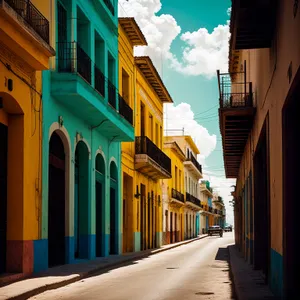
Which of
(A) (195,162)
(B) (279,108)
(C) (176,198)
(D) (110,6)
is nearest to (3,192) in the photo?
(B) (279,108)

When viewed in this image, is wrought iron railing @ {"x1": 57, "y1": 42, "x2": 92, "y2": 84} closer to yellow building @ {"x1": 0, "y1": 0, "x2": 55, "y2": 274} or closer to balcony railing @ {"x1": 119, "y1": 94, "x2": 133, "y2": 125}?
yellow building @ {"x1": 0, "y1": 0, "x2": 55, "y2": 274}

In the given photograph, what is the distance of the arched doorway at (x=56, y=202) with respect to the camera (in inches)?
651

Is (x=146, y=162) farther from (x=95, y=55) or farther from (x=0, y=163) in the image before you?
(x=0, y=163)

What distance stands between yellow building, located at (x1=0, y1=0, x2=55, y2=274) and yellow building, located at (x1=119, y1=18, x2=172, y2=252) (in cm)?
1134

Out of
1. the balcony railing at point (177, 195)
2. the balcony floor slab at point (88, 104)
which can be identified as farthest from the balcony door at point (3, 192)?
the balcony railing at point (177, 195)

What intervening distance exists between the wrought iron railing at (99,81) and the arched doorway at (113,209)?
5185 millimetres

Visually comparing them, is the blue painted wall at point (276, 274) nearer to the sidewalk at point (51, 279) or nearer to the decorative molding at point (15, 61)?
the sidewalk at point (51, 279)

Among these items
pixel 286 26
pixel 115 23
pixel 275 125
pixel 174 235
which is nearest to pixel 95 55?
pixel 115 23

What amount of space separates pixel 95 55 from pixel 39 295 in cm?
1199

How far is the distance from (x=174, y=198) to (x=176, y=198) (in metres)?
1.15

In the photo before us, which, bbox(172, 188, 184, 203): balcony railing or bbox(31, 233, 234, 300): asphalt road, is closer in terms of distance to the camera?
bbox(31, 233, 234, 300): asphalt road

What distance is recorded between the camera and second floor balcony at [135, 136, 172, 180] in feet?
93.9

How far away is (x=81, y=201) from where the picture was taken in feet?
64.5

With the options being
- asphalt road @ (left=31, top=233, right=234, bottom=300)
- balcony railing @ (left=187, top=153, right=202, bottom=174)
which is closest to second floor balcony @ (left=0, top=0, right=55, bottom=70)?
asphalt road @ (left=31, top=233, right=234, bottom=300)
